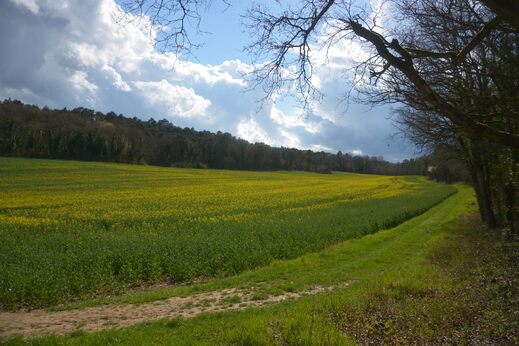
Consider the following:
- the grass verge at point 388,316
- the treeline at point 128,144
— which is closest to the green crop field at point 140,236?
the grass verge at point 388,316

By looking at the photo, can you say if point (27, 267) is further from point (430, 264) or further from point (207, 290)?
point (430, 264)

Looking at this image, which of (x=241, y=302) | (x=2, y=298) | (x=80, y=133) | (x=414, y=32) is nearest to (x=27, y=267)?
(x=2, y=298)

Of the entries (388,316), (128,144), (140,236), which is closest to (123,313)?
(388,316)

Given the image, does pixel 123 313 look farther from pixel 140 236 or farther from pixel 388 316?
pixel 140 236

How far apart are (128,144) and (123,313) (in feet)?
314

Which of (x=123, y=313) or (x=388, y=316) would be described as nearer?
(x=388, y=316)

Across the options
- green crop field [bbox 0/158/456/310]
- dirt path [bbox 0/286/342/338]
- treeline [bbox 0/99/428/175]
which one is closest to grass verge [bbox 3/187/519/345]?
dirt path [bbox 0/286/342/338]

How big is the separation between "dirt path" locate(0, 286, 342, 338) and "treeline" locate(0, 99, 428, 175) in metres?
66.5

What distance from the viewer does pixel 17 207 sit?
28844 mm

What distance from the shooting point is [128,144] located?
10006cm

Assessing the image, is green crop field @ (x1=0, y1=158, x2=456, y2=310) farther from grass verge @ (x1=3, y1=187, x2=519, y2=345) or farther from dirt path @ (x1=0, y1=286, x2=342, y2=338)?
grass verge @ (x1=3, y1=187, x2=519, y2=345)

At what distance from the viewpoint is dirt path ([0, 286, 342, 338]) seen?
27.1 feet

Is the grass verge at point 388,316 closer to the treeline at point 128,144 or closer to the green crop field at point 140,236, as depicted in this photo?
the green crop field at point 140,236

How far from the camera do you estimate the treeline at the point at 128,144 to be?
293 feet
